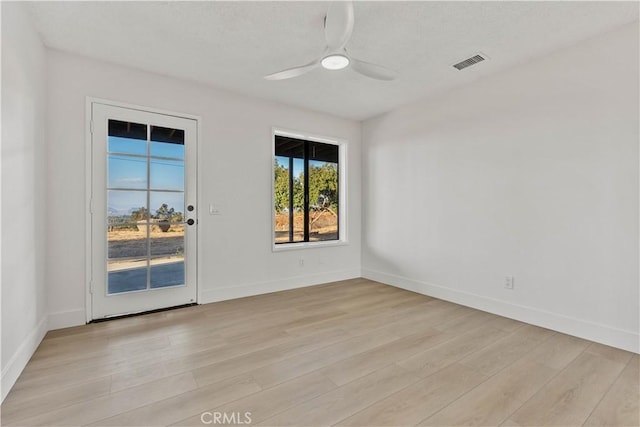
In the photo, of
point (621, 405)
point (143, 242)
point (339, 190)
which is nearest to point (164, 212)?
point (143, 242)

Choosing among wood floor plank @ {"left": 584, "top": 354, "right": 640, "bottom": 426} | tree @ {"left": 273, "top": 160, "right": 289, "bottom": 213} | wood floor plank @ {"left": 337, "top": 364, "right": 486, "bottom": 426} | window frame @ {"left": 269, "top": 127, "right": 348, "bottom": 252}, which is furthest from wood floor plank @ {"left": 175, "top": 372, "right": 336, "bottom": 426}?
tree @ {"left": 273, "top": 160, "right": 289, "bottom": 213}

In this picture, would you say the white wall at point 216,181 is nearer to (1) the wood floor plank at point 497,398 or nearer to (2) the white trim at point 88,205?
(2) the white trim at point 88,205

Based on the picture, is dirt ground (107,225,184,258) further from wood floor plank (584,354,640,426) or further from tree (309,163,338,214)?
wood floor plank (584,354,640,426)

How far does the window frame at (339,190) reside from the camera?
13.3 ft

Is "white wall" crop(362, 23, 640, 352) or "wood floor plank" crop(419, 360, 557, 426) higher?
"white wall" crop(362, 23, 640, 352)

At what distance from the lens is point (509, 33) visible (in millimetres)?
2488

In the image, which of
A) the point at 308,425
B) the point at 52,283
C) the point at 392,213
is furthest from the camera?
the point at 392,213

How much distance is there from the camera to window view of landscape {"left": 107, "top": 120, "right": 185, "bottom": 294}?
3062 mm

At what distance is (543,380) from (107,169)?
13.1 feet

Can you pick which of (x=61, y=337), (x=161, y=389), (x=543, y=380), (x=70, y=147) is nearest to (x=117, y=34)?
(x=70, y=147)

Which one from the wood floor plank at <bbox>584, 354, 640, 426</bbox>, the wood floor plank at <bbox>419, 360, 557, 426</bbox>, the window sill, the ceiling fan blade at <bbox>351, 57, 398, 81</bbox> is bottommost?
the wood floor plank at <bbox>584, 354, 640, 426</bbox>

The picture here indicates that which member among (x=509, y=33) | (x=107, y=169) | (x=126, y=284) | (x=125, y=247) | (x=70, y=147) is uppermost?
(x=509, y=33)

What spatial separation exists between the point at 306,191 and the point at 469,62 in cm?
271

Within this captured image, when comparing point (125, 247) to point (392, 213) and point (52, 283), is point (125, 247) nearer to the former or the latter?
point (52, 283)
